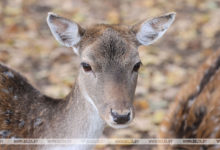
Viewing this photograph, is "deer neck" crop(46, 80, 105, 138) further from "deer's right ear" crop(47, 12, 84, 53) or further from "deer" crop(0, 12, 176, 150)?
"deer's right ear" crop(47, 12, 84, 53)

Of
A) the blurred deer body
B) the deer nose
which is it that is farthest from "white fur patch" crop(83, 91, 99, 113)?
the blurred deer body

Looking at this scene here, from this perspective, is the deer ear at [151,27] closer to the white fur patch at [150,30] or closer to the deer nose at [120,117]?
the white fur patch at [150,30]

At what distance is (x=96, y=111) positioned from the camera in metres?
2.83

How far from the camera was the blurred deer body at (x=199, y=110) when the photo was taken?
116 inches

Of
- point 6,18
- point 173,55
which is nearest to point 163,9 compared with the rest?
point 173,55

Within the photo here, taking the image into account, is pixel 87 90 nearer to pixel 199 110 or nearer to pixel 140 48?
pixel 199 110

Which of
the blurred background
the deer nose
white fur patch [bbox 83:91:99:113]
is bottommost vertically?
the blurred background

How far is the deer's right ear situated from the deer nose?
68 centimetres

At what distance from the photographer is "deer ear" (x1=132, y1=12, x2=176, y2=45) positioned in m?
2.94

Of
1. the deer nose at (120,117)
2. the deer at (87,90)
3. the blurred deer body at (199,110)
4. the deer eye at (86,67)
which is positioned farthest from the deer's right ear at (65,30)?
the blurred deer body at (199,110)

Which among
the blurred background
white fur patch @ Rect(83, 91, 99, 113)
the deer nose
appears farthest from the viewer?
the blurred background

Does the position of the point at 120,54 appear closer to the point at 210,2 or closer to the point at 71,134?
the point at 71,134

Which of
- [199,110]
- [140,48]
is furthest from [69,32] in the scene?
[140,48]

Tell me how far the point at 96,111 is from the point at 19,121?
2.10 feet
